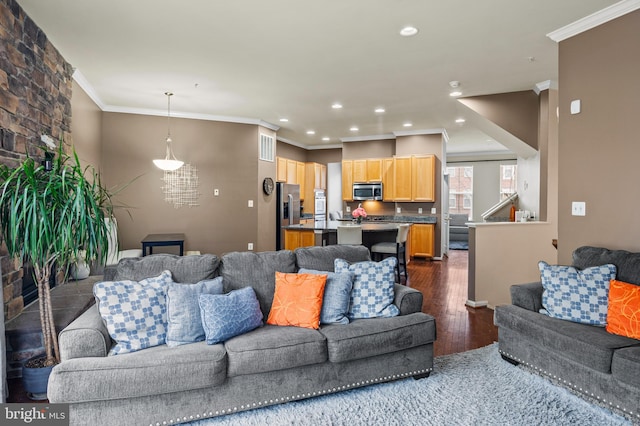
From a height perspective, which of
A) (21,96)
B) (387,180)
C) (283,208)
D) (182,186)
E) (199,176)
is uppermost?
(21,96)

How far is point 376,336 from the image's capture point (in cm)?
239

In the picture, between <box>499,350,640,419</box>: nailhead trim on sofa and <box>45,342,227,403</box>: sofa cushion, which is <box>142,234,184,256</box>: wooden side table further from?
<box>499,350,640,419</box>: nailhead trim on sofa

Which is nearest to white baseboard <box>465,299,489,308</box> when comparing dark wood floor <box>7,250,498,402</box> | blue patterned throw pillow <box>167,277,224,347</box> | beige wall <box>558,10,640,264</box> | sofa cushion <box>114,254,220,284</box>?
dark wood floor <box>7,250,498,402</box>

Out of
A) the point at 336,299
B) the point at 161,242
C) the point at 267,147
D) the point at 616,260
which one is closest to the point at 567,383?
the point at 616,260

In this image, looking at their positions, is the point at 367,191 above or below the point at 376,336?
above

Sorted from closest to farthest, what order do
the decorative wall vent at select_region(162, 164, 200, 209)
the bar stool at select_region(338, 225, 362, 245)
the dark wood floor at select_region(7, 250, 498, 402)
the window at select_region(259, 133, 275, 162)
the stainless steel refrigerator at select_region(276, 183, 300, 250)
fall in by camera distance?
the dark wood floor at select_region(7, 250, 498, 402)
the bar stool at select_region(338, 225, 362, 245)
the decorative wall vent at select_region(162, 164, 200, 209)
the window at select_region(259, 133, 275, 162)
the stainless steel refrigerator at select_region(276, 183, 300, 250)

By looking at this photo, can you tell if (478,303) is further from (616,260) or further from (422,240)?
(422,240)

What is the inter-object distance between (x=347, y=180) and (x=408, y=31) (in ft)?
18.5

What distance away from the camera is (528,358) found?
2666 mm

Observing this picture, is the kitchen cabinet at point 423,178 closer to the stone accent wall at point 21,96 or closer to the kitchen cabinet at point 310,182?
the kitchen cabinet at point 310,182

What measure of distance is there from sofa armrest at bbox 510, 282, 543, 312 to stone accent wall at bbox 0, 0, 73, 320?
3.90 m

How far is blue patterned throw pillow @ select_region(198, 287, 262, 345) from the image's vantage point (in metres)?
2.23

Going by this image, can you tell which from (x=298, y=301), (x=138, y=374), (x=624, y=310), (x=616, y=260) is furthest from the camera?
(x=616, y=260)

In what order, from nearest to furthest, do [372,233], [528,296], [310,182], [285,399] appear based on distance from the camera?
[285,399], [528,296], [372,233], [310,182]
